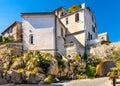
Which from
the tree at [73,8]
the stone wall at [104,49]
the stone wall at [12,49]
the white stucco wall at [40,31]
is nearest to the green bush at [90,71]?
the stone wall at [104,49]

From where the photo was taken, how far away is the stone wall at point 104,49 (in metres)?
52.4

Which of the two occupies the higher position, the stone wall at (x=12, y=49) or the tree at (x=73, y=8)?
the tree at (x=73, y=8)

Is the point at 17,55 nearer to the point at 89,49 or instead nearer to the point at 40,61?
the point at 40,61

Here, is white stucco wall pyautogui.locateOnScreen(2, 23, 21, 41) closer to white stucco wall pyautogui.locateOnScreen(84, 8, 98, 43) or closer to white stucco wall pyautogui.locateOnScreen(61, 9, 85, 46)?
white stucco wall pyautogui.locateOnScreen(61, 9, 85, 46)

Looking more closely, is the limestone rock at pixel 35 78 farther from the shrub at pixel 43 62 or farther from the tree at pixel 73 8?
the tree at pixel 73 8

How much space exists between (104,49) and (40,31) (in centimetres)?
1363

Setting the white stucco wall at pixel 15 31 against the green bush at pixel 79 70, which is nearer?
the green bush at pixel 79 70

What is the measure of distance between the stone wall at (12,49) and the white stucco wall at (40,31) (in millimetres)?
1225

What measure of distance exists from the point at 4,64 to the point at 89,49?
61.0 ft

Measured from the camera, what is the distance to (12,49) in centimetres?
5031

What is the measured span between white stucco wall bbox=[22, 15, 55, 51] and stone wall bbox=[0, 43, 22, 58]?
123 cm

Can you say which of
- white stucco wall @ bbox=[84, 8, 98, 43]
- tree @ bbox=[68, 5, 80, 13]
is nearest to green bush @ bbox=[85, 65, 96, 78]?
white stucco wall @ bbox=[84, 8, 98, 43]

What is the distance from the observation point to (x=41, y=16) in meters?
52.9

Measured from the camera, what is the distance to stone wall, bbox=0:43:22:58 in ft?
164
